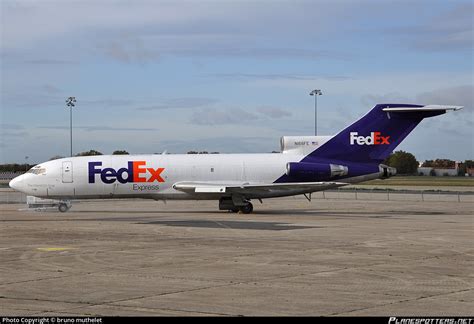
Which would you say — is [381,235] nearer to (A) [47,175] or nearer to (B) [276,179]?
(B) [276,179]

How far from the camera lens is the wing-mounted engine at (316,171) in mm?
40000

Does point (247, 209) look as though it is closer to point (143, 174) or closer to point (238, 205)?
point (238, 205)

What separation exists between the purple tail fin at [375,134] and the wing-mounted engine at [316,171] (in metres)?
0.76

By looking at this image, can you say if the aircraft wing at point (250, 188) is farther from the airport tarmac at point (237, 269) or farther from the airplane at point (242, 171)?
the airport tarmac at point (237, 269)

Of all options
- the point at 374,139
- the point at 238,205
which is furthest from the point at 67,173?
the point at 374,139

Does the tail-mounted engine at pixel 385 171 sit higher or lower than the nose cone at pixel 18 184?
higher

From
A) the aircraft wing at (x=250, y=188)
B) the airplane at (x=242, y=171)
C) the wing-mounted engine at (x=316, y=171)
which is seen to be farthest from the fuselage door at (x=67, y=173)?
the wing-mounted engine at (x=316, y=171)

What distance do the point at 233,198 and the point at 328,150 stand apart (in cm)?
578

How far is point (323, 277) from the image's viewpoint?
1559 centimetres

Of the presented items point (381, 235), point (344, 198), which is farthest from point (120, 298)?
point (344, 198)

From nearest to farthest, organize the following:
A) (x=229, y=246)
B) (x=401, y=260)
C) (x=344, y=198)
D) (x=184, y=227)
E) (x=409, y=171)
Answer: (x=401, y=260) → (x=229, y=246) → (x=184, y=227) → (x=344, y=198) → (x=409, y=171)

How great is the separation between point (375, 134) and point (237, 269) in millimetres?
24688

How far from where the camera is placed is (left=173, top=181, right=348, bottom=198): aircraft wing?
3919cm

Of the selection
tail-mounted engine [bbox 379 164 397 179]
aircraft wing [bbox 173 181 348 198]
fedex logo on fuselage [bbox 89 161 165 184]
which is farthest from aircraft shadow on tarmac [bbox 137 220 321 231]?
tail-mounted engine [bbox 379 164 397 179]
